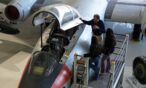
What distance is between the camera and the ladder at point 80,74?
3.69m

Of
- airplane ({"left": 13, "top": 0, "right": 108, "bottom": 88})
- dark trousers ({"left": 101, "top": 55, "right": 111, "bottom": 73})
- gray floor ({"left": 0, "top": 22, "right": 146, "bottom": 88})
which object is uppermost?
airplane ({"left": 13, "top": 0, "right": 108, "bottom": 88})

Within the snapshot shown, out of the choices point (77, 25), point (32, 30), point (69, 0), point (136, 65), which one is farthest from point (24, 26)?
point (136, 65)

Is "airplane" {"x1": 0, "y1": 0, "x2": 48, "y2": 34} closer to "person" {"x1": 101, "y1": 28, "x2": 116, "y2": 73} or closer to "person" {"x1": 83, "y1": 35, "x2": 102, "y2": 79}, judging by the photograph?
"person" {"x1": 83, "y1": 35, "x2": 102, "y2": 79}

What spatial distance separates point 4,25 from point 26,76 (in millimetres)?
3184

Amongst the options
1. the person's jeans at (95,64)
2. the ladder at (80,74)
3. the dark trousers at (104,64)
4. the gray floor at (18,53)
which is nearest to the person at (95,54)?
the person's jeans at (95,64)

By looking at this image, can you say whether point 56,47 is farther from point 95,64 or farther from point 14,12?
point 14,12

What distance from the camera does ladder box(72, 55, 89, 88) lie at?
3.69 metres

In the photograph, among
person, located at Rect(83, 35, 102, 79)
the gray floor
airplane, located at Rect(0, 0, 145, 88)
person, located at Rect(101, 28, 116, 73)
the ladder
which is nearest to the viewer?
airplane, located at Rect(0, 0, 145, 88)

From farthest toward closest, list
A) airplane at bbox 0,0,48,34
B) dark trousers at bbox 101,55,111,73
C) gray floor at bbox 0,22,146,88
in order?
airplane at bbox 0,0,48,34
gray floor at bbox 0,22,146,88
dark trousers at bbox 101,55,111,73

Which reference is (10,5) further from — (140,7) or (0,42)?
(140,7)

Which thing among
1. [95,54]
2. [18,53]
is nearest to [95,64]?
[95,54]

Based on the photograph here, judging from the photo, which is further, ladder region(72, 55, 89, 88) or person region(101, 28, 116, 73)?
person region(101, 28, 116, 73)

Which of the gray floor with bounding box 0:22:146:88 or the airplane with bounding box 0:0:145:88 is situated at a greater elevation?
the airplane with bounding box 0:0:145:88

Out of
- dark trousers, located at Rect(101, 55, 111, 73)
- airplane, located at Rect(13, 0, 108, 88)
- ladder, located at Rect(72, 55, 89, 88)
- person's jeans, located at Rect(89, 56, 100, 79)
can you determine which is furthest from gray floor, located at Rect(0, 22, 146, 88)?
ladder, located at Rect(72, 55, 89, 88)
